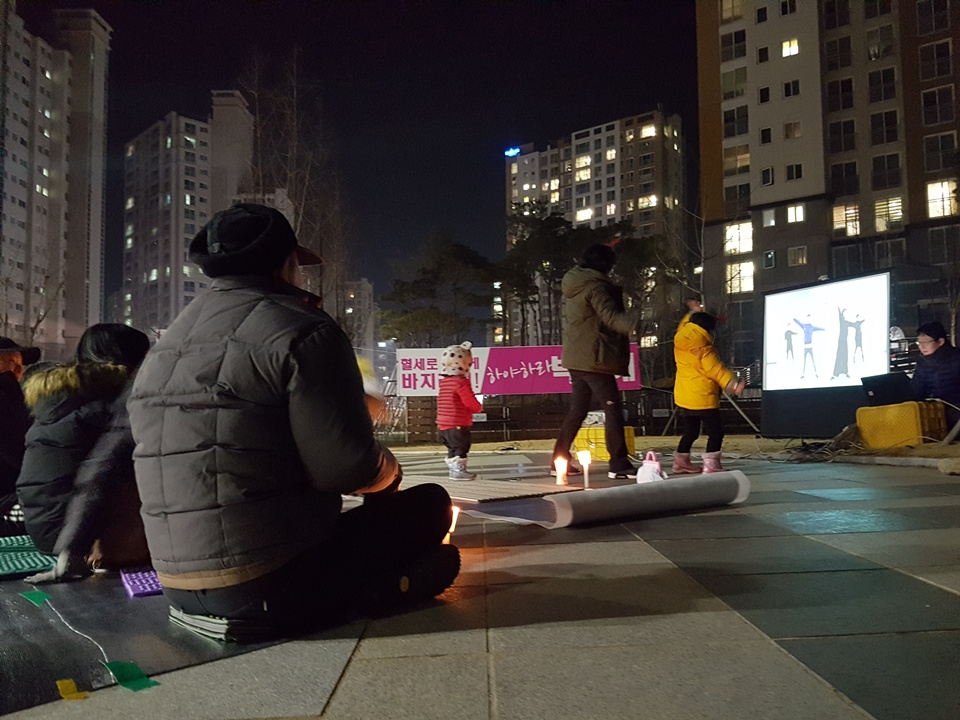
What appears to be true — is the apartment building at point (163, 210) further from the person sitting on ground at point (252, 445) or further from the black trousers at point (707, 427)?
→ the person sitting on ground at point (252, 445)

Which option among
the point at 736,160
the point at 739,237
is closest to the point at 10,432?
the point at 739,237

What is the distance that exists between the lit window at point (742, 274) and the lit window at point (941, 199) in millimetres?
10460

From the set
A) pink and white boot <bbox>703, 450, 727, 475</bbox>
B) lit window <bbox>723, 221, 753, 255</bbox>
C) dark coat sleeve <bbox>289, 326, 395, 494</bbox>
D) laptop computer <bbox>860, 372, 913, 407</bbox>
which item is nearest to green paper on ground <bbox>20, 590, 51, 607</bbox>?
dark coat sleeve <bbox>289, 326, 395, 494</bbox>

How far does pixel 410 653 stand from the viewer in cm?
215

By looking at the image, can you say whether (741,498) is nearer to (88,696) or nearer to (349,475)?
(349,475)

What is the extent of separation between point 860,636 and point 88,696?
2.18 meters

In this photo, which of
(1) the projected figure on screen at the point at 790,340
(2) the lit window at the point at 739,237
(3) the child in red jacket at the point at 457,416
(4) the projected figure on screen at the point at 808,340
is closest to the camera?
(3) the child in red jacket at the point at 457,416

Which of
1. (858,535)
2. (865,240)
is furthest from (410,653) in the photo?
(865,240)

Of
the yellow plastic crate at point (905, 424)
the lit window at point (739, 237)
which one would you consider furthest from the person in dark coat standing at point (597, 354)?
the lit window at point (739, 237)

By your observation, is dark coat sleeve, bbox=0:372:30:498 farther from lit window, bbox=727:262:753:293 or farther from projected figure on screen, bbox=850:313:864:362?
lit window, bbox=727:262:753:293

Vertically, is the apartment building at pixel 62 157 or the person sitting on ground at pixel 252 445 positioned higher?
the apartment building at pixel 62 157

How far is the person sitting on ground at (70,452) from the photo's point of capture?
3.32 metres

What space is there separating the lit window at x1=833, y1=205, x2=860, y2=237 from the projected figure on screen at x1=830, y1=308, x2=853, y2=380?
126 feet

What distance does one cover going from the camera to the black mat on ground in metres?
2.01
